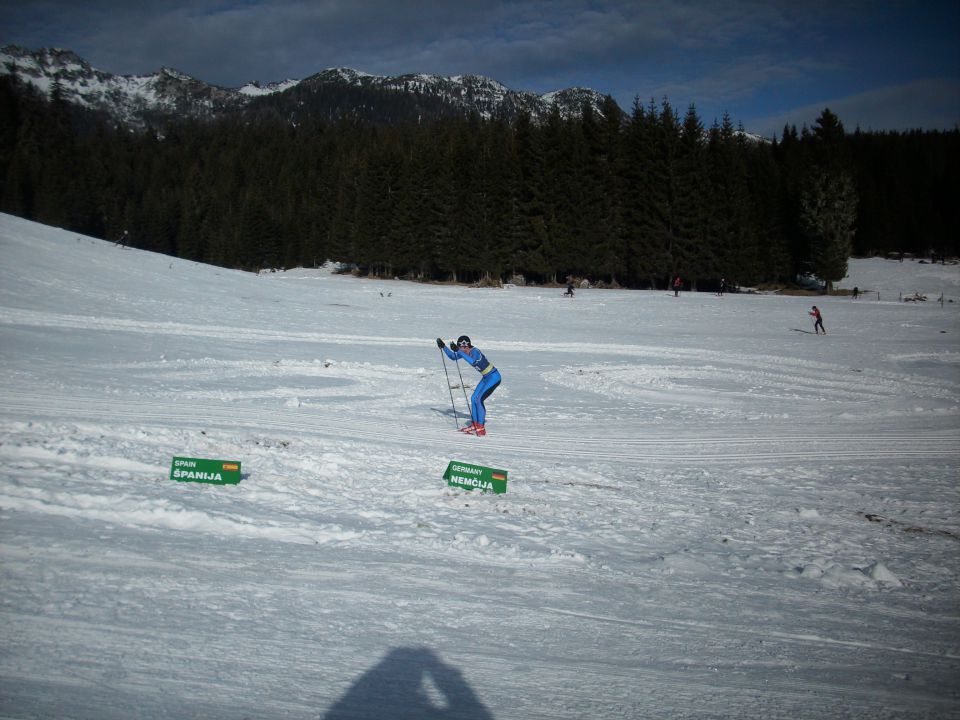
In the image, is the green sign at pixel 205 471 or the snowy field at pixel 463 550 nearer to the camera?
the snowy field at pixel 463 550

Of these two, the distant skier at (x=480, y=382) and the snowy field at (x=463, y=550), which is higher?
the distant skier at (x=480, y=382)

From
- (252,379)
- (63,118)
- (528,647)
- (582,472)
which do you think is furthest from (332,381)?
(63,118)

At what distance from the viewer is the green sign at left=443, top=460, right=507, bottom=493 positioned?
29.4 feet

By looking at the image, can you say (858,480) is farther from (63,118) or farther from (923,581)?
(63,118)

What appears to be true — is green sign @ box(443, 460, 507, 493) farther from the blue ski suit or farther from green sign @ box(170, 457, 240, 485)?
the blue ski suit

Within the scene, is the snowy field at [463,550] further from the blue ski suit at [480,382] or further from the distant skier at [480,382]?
the blue ski suit at [480,382]

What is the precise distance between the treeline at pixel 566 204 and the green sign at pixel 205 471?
56.0m

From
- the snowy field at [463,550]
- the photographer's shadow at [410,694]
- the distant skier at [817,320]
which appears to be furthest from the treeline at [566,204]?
the photographer's shadow at [410,694]

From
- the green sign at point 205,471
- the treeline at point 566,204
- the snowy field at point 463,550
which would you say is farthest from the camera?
the treeline at point 566,204

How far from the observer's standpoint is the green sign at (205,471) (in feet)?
27.4

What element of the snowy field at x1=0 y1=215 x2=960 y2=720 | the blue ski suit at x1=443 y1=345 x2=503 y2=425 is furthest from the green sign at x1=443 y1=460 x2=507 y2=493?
the blue ski suit at x1=443 y1=345 x2=503 y2=425

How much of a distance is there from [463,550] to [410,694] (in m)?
2.78

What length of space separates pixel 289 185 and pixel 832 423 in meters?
108

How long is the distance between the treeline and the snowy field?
42.8m
